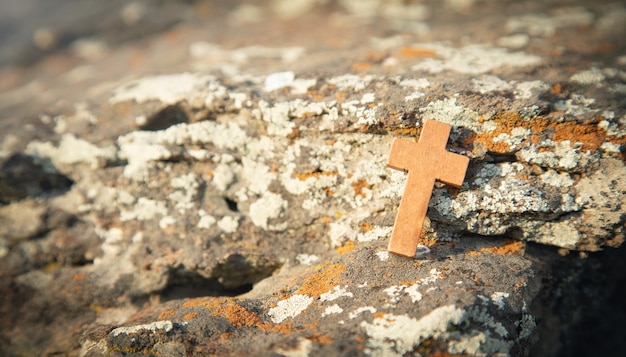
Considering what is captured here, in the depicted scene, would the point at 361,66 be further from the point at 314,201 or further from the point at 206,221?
the point at 206,221

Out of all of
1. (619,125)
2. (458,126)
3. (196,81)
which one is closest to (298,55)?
(196,81)

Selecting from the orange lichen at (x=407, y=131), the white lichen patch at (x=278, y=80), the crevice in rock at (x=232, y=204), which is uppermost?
the white lichen patch at (x=278, y=80)

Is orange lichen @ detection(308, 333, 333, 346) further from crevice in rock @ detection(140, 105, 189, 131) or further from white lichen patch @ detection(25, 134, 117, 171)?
white lichen patch @ detection(25, 134, 117, 171)

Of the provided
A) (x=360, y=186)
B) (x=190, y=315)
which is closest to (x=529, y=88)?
(x=360, y=186)

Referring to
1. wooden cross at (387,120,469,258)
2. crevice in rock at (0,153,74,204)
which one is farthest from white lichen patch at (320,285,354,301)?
crevice in rock at (0,153,74,204)

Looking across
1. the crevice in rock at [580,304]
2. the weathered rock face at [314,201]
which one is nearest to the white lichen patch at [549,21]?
the weathered rock face at [314,201]

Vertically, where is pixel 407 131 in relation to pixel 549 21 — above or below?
below

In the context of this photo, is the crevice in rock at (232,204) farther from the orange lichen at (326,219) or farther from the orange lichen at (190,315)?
the orange lichen at (190,315)
